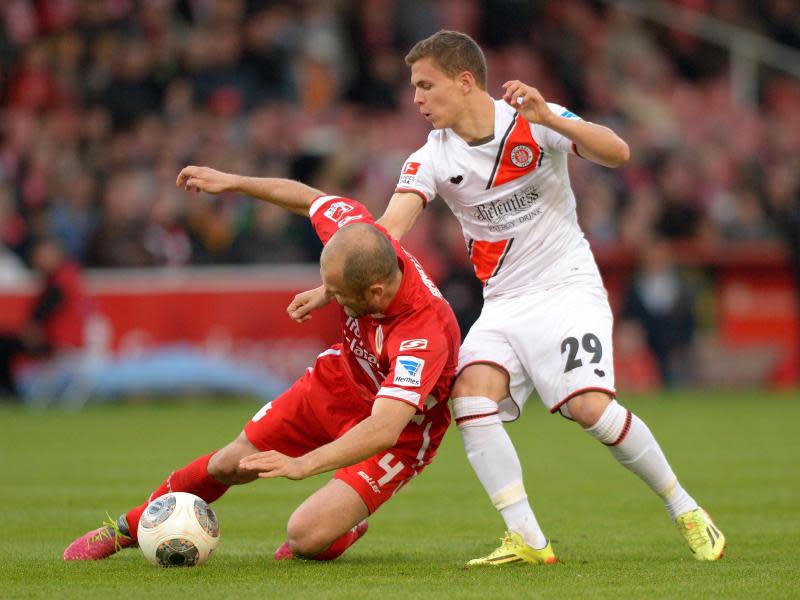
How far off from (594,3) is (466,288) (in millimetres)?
7983

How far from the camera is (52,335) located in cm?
1652

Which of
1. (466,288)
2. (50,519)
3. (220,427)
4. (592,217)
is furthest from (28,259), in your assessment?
(50,519)

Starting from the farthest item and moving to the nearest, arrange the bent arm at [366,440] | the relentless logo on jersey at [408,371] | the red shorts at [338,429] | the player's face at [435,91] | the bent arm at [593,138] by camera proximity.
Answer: the player's face at [435,91] < the red shorts at [338,429] < the bent arm at [593,138] < the relentless logo on jersey at [408,371] < the bent arm at [366,440]

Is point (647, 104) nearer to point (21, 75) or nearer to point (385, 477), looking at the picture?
point (21, 75)

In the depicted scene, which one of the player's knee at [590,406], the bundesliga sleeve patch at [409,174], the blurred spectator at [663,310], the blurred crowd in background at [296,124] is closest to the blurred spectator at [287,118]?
the blurred crowd in background at [296,124]

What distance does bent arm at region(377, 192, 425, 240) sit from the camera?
701 cm

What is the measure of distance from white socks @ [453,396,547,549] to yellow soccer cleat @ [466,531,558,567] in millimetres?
45

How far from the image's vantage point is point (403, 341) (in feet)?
20.7

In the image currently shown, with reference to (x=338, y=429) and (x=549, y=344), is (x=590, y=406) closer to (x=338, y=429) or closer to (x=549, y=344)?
(x=549, y=344)

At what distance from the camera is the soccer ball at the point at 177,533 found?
257 inches

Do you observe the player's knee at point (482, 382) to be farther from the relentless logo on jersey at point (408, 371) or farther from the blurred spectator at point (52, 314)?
the blurred spectator at point (52, 314)

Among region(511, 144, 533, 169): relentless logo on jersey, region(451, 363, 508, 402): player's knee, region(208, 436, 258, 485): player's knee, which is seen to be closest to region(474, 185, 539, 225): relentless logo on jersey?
region(511, 144, 533, 169): relentless logo on jersey

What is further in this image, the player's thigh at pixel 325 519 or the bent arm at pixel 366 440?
the player's thigh at pixel 325 519

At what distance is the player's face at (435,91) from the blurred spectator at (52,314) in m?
10.2
